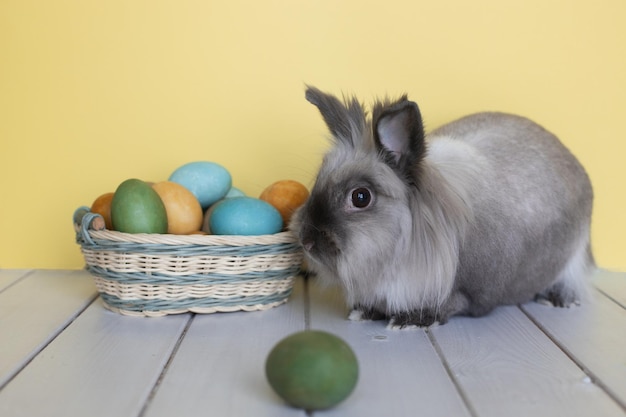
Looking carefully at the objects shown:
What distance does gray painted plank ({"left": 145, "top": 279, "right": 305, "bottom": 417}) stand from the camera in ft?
4.18

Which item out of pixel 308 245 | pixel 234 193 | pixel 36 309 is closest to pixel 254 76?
pixel 234 193

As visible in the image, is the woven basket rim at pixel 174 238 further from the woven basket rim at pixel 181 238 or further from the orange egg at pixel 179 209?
the orange egg at pixel 179 209

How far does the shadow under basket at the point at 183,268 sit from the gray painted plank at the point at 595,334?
0.72m

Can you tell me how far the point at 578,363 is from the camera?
1528mm

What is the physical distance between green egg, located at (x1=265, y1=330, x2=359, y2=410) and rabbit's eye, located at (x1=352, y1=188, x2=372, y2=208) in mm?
458

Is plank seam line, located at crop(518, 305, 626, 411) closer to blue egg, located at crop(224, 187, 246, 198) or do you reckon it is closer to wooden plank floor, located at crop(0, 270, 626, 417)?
wooden plank floor, located at crop(0, 270, 626, 417)

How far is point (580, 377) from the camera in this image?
4.73 ft

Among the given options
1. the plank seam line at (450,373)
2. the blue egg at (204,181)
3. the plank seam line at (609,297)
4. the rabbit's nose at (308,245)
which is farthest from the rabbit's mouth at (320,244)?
the plank seam line at (609,297)

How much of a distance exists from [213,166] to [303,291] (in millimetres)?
483

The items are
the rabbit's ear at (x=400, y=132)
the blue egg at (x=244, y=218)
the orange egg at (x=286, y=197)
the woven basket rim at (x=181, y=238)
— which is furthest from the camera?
the orange egg at (x=286, y=197)

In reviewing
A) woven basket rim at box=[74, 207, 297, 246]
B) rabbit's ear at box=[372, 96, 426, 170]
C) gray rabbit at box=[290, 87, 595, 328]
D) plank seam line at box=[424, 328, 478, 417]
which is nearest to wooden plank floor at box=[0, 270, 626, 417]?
plank seam line at box=[424, 328, 478, 417]

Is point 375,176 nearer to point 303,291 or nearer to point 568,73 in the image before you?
point 303,291

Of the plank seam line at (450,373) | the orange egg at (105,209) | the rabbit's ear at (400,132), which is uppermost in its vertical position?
the rabbit's ear at (400,132)

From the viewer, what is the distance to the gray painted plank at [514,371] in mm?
1296
